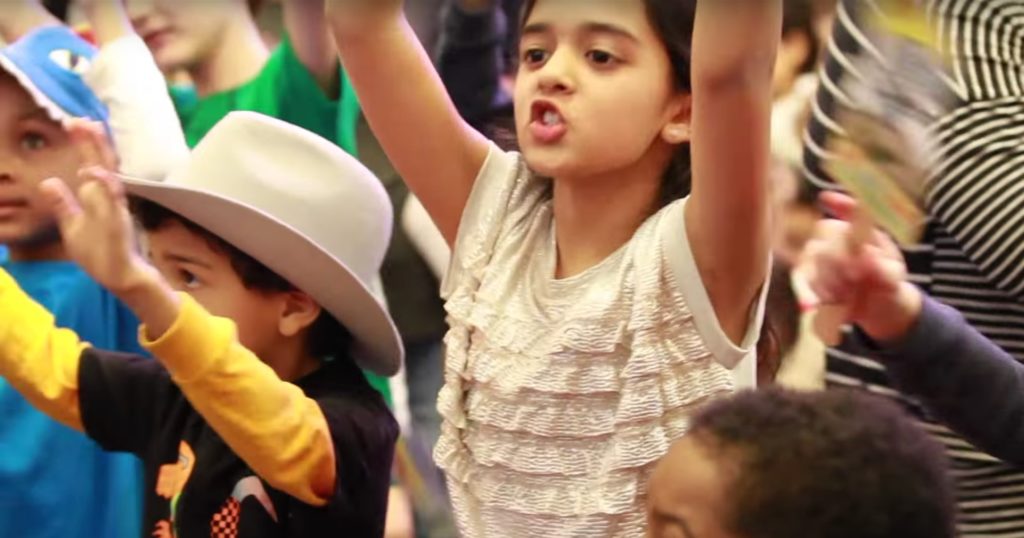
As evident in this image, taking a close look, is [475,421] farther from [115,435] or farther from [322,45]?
[322,45]

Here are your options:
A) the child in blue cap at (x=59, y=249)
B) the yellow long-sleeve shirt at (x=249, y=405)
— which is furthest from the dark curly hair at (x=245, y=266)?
the child in blue cap at (x=59, y=249)

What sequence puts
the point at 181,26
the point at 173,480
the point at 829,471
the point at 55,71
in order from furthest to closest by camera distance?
the point at 181,26 < the point at 55,71 < the point at 173,480 < the point at 829,471

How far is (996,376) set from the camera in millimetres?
947

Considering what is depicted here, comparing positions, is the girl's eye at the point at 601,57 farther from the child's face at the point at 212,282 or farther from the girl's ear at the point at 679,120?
the child's face at the point at 212,282

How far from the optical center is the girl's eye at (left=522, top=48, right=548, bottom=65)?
99cm

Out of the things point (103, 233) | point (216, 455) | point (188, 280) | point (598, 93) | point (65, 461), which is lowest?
point (65, 461)

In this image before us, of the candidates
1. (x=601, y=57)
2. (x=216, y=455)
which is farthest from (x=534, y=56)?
(x=216, y=455)

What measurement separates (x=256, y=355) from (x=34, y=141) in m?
0.41

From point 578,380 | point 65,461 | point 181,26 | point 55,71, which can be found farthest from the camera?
point 181,26

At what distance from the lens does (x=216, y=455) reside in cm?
115

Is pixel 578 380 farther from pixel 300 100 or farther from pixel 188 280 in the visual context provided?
pixel 300 100

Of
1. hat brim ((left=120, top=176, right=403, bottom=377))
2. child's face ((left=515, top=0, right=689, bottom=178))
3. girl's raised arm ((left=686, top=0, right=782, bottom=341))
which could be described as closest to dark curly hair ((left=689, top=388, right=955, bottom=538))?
girl's raised arm ((left=686, top=0, right=782, bottom=341))

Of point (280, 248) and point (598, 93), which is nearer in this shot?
point (598, 93)

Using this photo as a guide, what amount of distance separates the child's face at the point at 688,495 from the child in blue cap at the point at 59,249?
700mm
